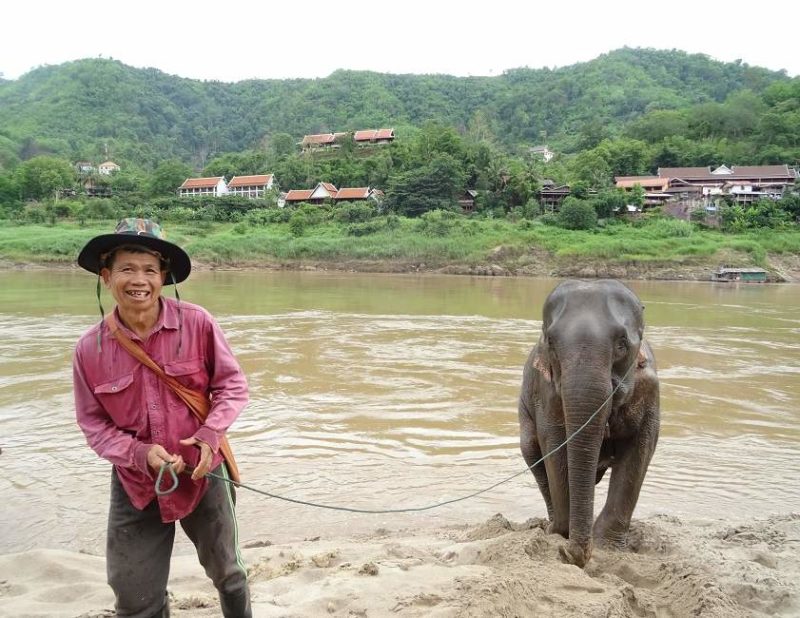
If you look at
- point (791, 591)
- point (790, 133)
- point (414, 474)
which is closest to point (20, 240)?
point (414, 474)

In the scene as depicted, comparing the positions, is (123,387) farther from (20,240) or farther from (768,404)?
(20,240)

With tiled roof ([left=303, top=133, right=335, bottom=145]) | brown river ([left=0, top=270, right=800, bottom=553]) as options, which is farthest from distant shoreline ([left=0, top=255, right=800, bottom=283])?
tiled roof ([left=303, top=133, right=335, bottom=145])

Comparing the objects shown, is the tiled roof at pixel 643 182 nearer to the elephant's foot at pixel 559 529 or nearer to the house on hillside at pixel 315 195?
the house on hillside at pixel 315 195

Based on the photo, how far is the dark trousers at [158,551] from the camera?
2.43 meters

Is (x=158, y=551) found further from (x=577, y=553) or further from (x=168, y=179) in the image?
(x=168, y=179)

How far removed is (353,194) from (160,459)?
2386 inches

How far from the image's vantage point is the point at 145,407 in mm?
2420

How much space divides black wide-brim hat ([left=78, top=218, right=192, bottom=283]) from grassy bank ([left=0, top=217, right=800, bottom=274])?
4293cm

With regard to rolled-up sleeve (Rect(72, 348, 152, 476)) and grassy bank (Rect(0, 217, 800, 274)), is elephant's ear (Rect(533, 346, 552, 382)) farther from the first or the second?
grassy bank (Rect(0, 217, 800, 274))

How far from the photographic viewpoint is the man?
2.40 metres

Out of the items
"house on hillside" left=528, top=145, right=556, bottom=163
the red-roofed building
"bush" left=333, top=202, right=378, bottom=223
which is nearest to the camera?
"bush" left=333, top=202, right=378, bottom=223

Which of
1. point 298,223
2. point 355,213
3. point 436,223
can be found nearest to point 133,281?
point 436,223

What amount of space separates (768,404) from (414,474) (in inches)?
247

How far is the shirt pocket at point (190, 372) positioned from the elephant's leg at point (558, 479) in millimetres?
2233
